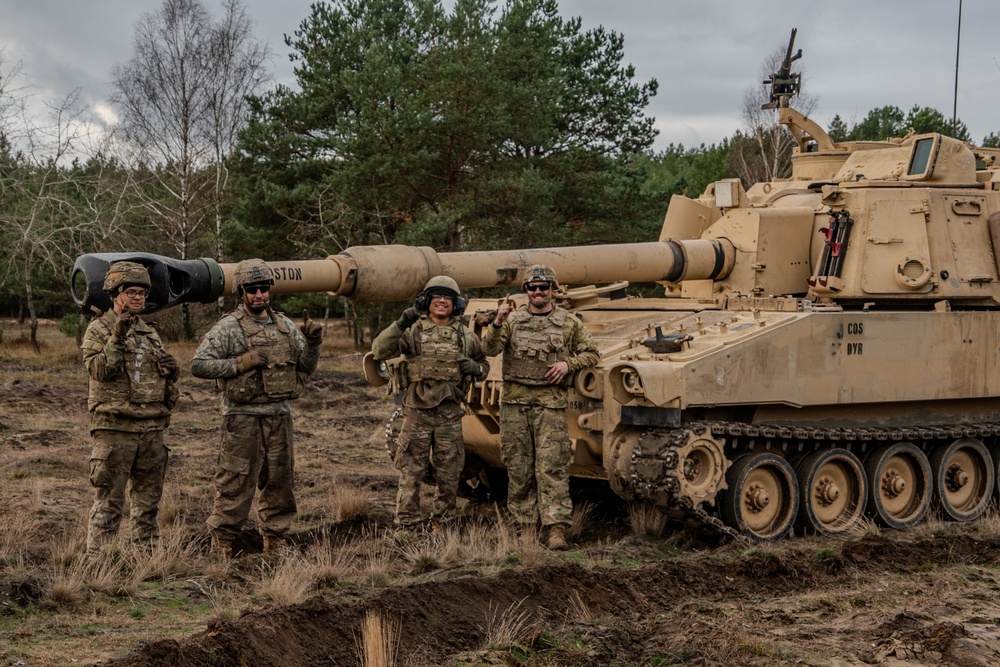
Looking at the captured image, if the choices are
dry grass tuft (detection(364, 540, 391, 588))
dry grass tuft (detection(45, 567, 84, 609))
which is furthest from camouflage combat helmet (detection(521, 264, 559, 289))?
dry grass tuft (detection(45, 567, 84, 609))

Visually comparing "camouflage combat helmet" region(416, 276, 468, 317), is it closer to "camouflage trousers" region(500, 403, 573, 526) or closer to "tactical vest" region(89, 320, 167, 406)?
"camouflage trousers" region(500, 403, 573, 526)

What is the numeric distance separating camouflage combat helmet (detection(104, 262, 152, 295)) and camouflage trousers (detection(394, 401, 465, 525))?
2315 mm

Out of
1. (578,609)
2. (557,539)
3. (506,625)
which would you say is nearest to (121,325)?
(506,625)

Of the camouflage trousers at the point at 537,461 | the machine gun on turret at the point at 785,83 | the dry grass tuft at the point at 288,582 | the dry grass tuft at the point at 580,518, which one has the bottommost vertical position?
the dry grass tuft at the point at 580,518

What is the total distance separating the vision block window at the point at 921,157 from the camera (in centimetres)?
1047

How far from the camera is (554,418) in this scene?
8.80 m

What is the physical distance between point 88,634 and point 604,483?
565 centimetres

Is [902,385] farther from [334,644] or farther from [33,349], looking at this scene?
[33,349]

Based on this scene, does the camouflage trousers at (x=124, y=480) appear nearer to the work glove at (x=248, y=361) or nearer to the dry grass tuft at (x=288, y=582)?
the work glove at (x=248, y=361)

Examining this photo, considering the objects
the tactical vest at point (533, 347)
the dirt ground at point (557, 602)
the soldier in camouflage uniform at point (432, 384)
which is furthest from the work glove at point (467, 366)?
the dirt ground at point (557, 602)

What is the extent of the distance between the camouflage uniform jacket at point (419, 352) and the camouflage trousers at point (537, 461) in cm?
44

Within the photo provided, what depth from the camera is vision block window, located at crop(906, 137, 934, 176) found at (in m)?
10.5

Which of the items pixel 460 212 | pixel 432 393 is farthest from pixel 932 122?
pixel 432 393

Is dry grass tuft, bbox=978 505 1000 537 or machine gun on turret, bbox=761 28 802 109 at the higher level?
machine gun on turret, bbox=761 28 802 109
